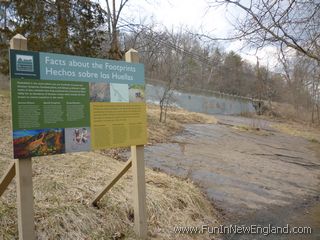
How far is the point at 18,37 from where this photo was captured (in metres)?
3.20

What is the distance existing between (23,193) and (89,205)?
1425 millimetres

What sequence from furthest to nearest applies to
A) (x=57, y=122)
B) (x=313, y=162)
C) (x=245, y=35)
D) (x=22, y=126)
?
(x=313, y=162) < (x=245, y=35) < (x=57, y=122) < (x=22, y=126)

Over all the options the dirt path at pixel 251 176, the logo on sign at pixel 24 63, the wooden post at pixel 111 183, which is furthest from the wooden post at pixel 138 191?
the dirt path at pixel 251 176

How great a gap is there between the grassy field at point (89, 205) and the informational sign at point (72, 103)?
40.5 inches

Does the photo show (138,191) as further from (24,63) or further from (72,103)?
(24,63)

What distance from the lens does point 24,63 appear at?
3.18m

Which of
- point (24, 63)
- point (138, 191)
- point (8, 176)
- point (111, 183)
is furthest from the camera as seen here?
point (111, 183)

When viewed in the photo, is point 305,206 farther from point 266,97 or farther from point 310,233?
point 266,97

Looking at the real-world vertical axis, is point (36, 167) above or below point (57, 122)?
below

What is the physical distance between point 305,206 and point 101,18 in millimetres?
10624

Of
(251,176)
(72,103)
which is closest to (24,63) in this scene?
(72,103)

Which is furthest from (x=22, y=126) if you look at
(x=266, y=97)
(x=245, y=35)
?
(x=266, y=97)

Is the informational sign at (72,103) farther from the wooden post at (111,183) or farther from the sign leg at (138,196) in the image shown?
the wooden post at (111,183)

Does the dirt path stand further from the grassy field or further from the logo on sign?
the logo on sign
